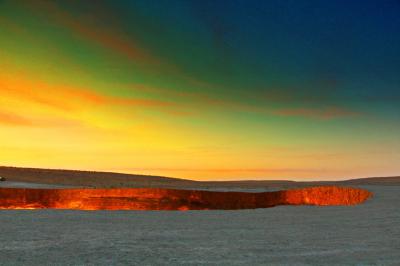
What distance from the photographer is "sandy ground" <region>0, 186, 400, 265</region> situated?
21.8 ft

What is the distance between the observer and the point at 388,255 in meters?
6.82

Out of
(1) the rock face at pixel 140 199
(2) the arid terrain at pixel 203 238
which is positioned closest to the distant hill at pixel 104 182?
(1) the rock face at pixel 140 199

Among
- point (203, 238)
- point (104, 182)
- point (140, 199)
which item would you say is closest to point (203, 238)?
point (203, 238)

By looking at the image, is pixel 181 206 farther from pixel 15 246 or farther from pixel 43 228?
pixel 15 246

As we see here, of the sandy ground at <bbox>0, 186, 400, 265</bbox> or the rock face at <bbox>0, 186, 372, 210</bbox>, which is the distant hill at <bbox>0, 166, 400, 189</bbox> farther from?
the sandy ground at <bbox>0, 186, 400, 265</bbox>

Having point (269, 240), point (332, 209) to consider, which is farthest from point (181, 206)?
point (269, 240)

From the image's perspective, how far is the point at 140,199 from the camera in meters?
21.7

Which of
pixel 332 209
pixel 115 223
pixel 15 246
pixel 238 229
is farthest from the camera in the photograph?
pixel 332 209

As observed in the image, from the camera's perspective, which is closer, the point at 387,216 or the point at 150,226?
the point at 150,226

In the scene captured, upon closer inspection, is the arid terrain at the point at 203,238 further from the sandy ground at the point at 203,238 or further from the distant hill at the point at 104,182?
the distant hill at the point at 104,182

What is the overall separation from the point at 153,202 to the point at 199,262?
15327 millimetres

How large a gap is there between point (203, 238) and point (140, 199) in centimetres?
1352

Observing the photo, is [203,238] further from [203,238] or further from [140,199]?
[140,199]

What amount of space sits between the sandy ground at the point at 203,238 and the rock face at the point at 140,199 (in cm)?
874
